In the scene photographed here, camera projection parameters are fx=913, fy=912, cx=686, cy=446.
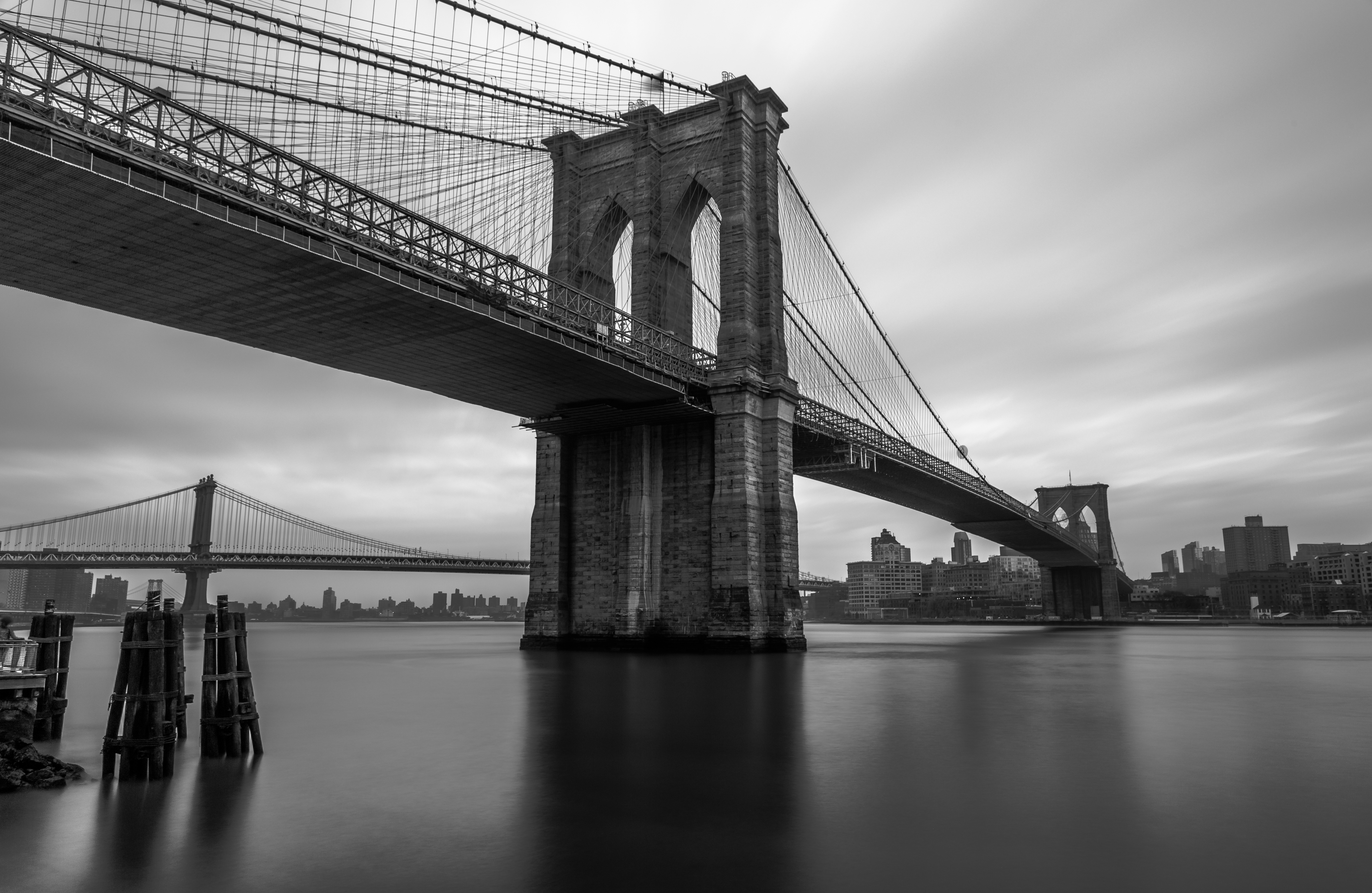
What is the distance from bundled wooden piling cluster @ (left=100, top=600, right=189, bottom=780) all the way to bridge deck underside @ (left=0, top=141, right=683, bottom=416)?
1152 cm

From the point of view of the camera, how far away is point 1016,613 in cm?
15950

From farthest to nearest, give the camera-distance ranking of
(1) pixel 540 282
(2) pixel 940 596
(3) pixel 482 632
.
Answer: (2) pixel 940 596
(3) pixel 482 632
(1) pixel 540 282

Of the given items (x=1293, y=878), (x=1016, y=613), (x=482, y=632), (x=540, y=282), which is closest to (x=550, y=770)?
(x=1293, y=878)

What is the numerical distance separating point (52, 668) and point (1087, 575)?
→ 397 feet

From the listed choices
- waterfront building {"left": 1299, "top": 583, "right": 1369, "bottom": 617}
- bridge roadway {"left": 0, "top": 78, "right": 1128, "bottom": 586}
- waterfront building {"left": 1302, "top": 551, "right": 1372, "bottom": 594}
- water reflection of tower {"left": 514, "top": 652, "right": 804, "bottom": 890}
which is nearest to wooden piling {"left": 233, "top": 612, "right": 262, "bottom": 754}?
water reflection of tower {"left": 514, "top": 652, "right": 804, "bottom": 890}

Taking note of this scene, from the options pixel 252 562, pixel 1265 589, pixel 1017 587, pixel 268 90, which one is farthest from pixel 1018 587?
pixel 268 90

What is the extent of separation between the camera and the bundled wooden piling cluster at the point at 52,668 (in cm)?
1495

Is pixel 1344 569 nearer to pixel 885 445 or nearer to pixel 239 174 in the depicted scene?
pixel 885 445

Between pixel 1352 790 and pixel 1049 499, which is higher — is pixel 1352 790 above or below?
below

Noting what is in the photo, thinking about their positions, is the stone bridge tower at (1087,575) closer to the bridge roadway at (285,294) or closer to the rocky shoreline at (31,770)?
the bridge roadway at (285,294)

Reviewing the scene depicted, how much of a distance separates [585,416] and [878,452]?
688 inches

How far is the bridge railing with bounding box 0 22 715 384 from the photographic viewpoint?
17578 mm

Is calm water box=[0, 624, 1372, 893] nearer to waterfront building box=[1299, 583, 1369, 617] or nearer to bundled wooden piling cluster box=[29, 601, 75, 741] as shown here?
bundled wooden piling cluster box=[29, 601, 75, 741]

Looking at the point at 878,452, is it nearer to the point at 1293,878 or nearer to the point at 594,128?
the point at 594,128
